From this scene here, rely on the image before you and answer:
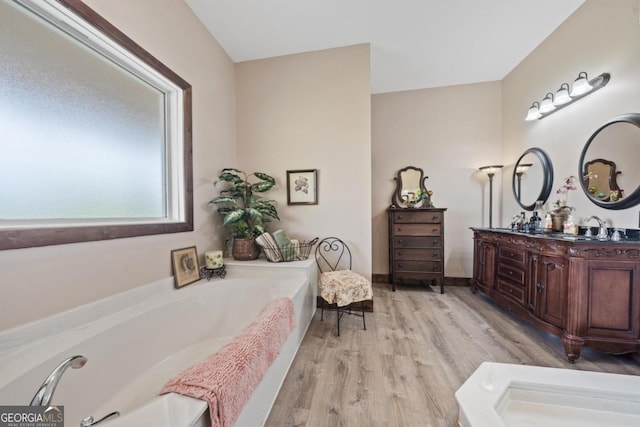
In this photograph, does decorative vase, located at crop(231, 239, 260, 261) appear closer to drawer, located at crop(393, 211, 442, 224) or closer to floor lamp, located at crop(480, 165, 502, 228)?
drawer, located at crop(393, 211, 442, 224)

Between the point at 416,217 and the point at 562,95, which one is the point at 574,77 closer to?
the point at 562,95

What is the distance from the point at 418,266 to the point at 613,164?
1.89 metres

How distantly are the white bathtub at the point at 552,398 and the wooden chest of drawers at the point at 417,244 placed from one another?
156cm

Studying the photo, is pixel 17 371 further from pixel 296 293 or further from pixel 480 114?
pixel 480 114

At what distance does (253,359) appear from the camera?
91cm

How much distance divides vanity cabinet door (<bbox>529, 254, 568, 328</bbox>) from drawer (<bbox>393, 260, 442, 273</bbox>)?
950 millimetres

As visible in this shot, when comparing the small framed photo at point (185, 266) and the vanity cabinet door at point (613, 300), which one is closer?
the vanity cabinet door at point (613, 300)

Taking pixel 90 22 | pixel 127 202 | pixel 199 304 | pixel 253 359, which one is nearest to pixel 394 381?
pixel 253 359

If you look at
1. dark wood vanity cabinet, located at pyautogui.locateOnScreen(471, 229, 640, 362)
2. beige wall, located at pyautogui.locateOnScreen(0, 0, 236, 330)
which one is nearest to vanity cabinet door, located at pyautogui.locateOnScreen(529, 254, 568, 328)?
dark wood vanity cabinet, located at pyautogui.locateOnScreen(471, 229, 640, 362)

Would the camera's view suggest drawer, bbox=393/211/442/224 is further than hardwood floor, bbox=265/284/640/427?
Yes

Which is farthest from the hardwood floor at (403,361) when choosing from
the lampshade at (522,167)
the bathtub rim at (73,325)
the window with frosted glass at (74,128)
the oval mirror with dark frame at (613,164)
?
the lampshade at (522,167)

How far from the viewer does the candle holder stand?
6.20ft

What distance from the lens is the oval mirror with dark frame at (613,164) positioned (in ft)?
5.22

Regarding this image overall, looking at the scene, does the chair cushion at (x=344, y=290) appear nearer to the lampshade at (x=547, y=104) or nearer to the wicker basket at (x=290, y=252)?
the wicker basket at (x=290, y=252)
